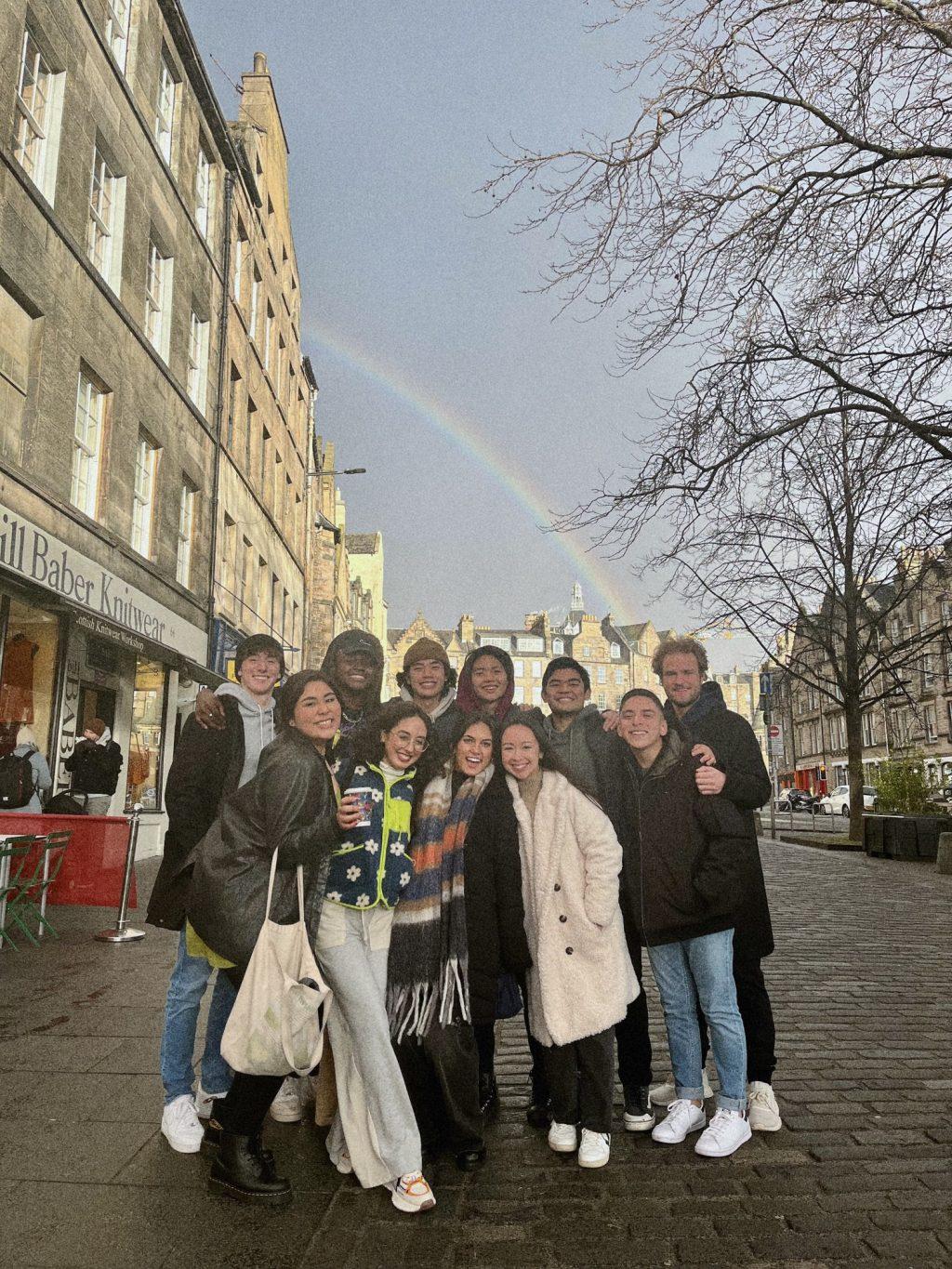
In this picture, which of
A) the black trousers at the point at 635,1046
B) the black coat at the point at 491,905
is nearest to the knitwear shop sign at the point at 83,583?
the black coat at the point at 491,905

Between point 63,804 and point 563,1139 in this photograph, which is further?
point 63,804

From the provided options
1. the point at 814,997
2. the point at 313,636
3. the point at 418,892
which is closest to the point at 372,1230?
the point at 418,892

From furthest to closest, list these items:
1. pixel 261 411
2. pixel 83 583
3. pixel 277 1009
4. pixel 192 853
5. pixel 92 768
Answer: pixel 261 411 < pixel 83 583 < pixel 92 768 < pixel 192 853 < pixel 277 1009

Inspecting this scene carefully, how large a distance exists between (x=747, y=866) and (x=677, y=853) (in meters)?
0.32

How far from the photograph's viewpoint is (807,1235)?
9.82ft

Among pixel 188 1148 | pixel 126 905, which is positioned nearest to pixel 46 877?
pixel 126 905

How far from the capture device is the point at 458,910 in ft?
12.2

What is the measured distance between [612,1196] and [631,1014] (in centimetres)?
86

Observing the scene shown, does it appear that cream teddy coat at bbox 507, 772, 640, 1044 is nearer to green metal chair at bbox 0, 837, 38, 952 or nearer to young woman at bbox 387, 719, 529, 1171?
young woman at bbox 387, 719, 529, 1171

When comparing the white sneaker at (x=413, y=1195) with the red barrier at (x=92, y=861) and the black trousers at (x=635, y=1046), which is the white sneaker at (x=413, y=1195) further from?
the red barrier at (x=92, y=861)

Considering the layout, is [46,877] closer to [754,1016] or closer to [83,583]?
[83,583]

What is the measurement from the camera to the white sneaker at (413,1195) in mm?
3195

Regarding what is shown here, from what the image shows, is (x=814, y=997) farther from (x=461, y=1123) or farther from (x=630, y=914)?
(x=461, y=1123)

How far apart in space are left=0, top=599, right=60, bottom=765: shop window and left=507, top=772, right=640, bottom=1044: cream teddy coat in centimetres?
902
